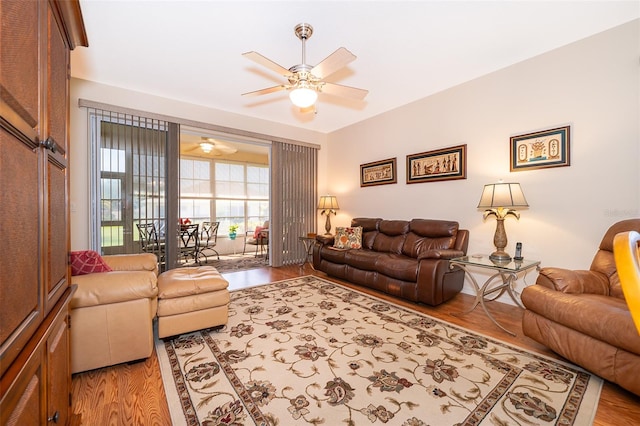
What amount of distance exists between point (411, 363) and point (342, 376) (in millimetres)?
544

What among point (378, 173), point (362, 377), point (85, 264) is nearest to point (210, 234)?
point (378, 173)

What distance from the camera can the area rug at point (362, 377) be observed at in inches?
58.3

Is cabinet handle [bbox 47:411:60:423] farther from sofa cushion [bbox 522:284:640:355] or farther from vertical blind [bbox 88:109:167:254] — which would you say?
vertical blind [bbox 88:109:167:254]

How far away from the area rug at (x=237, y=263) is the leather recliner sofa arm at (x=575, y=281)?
14.5 ft

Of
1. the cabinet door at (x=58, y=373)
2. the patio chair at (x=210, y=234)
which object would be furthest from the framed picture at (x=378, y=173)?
the cabinet door at (x=58, y=373)

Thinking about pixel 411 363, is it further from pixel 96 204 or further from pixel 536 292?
pixel 96 204

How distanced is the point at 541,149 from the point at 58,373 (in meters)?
4.23

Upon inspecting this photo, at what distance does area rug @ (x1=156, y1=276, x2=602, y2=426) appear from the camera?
4.86 feet

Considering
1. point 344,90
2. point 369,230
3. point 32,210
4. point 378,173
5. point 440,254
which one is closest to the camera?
point 32,210

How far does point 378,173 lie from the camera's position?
4.83 meters

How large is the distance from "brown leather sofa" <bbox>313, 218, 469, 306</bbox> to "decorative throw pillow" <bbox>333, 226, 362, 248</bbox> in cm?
12

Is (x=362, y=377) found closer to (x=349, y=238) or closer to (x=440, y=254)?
(x=440, y=254)

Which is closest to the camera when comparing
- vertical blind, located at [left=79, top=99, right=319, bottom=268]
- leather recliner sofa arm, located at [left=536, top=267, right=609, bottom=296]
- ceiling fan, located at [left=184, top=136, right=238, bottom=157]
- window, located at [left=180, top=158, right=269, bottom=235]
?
leather recliner sofa arm, located at [left=536, top=267, right=609, bottom=296]

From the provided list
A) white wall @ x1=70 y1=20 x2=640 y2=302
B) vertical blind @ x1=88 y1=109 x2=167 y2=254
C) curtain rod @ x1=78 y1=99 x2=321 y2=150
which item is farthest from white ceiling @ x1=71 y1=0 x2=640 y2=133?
vertical blind @ x1=88 y1=109 x2=167 y2=254
